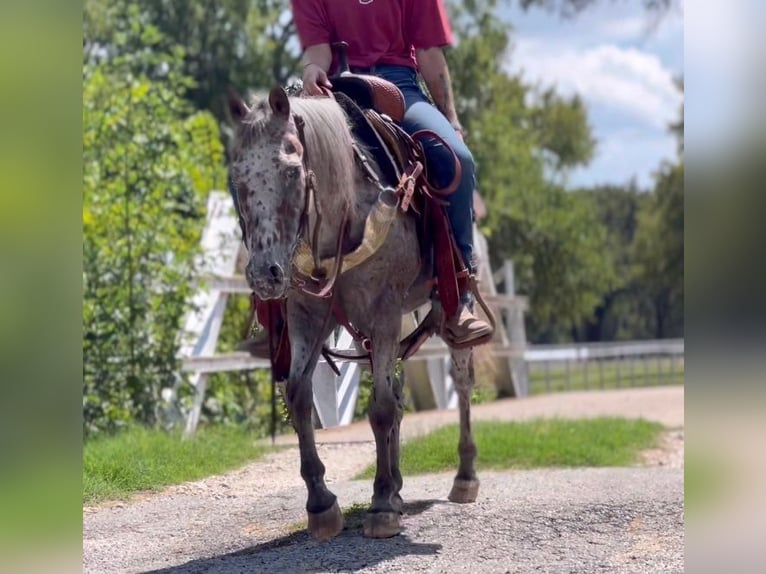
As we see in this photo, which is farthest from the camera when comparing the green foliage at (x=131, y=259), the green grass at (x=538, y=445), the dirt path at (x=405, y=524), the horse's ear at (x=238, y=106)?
the green foliage at (x=131, y=259)

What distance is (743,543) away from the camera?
11.6 feet

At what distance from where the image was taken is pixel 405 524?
18.2ft

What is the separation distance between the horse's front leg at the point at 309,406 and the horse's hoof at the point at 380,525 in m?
Result: 0.22

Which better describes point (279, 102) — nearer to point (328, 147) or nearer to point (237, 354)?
point (328, 147)

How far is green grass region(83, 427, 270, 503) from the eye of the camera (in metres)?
5.82

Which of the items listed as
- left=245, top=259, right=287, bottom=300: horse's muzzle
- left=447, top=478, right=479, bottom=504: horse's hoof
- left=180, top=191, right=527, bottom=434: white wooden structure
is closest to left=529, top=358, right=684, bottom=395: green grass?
left=180, top=191, right=527, bottom=434: white wooden structure

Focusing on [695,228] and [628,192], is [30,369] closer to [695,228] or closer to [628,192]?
[695,228]

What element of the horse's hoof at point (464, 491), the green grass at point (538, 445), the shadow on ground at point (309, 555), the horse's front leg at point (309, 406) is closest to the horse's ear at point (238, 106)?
the horse's front leg at point (309, 406)

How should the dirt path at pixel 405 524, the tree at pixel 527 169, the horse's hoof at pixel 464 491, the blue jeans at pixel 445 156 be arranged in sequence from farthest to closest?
the tree at pixel 527 169 < the horse's hoof at pixel 464 491 < the blue jeans at pixel 445 156 < the dirt path at pixel 405 524

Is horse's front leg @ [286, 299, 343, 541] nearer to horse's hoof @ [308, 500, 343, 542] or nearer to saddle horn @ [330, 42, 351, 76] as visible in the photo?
horse's hoof @ [308, 500, 343, 542]

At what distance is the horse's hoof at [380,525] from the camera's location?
5.17 metres

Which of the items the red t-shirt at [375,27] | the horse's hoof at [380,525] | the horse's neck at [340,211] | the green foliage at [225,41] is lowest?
the horse's hoof at [380,525]

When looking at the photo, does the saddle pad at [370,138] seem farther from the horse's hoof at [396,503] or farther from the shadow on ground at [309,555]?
the shadow on ground at [309,555]

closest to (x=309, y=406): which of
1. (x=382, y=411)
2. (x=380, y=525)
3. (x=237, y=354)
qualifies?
(x=382, y=411)
